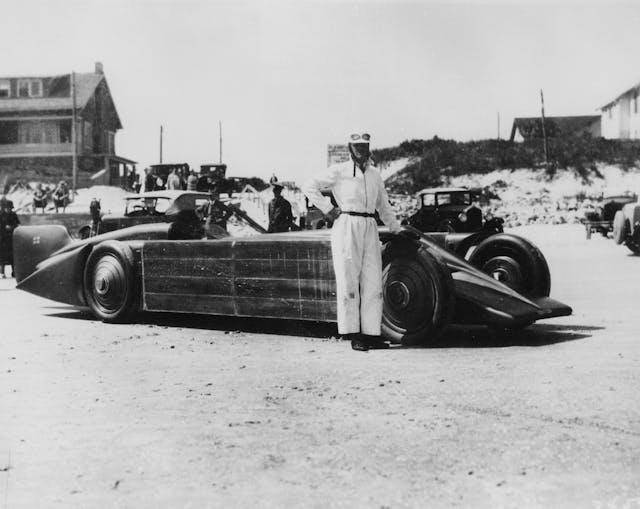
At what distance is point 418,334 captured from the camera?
7066 millimetres

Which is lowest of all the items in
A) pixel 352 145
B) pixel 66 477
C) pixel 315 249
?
pixel 66 477

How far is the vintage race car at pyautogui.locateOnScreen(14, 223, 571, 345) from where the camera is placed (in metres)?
7.09

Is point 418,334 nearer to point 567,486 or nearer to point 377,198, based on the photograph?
point 377,198

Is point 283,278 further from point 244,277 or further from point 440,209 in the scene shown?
point 440,209

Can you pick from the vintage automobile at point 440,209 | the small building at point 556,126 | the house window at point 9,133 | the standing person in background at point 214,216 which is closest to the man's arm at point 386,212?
the standing person in background at point 214,216

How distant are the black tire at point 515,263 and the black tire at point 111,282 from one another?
11.8ft

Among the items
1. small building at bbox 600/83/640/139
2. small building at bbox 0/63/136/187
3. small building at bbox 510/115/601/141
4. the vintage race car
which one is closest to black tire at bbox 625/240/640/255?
the vintage race car

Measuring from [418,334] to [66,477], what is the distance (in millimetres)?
3963

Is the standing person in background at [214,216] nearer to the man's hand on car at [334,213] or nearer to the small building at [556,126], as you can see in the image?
the man's hand on car at [334,213]

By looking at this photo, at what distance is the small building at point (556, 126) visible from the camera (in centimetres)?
8383

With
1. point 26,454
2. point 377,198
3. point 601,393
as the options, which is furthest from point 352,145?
point 26,454

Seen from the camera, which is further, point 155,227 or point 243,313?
point 155,227

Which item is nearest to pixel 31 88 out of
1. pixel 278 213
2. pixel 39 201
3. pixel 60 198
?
pixel 39 201

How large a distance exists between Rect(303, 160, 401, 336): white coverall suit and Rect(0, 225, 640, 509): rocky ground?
0.34m
